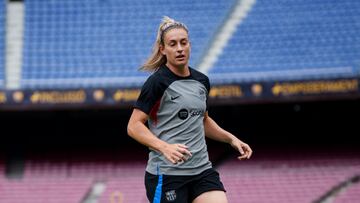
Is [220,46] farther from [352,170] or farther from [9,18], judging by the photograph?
[9,18]

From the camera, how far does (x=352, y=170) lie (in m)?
12.2

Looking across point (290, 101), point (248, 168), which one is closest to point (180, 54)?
point (290, 101)

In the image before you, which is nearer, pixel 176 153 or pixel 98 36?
pixel 176 153

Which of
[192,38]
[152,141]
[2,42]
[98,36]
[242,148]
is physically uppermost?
[152,141]

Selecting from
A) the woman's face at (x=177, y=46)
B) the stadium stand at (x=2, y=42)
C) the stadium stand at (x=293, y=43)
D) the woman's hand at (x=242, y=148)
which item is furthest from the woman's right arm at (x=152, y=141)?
the stadium stand at (x=2, y=42)

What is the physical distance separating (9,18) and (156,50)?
31.9 ft

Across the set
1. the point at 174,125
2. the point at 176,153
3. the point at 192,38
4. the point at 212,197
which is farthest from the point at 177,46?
the point at 192,38

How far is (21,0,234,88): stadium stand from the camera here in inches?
494

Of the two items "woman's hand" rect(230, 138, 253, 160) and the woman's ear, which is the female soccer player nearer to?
the woman's ear

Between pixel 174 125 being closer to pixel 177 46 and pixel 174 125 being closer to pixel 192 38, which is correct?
pixel 177 46

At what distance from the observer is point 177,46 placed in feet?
14.0

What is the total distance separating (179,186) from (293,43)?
9040 mm

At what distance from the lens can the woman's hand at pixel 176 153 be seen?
12.9 ft

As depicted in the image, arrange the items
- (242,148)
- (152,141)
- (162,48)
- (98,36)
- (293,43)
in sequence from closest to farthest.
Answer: (152,141) → (162,48) → (242,148) → (293,43) → (98,36)
